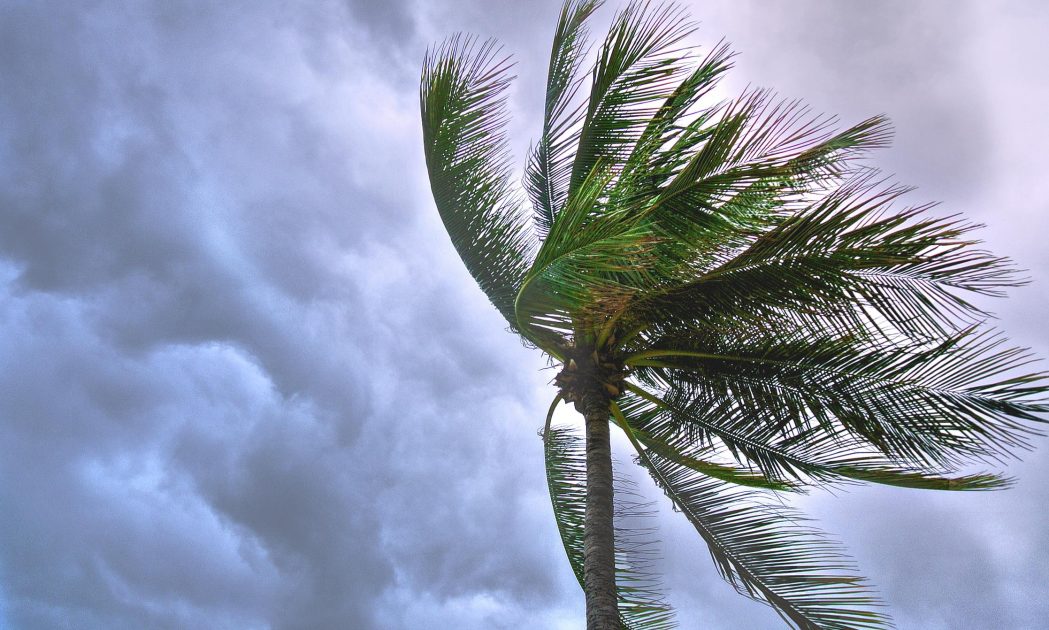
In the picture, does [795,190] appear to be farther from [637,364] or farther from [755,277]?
[637,364]

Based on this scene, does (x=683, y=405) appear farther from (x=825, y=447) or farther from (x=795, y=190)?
(x=795, y=190)

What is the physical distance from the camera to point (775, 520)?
7039 millimetres

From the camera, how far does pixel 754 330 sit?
21.3 feet

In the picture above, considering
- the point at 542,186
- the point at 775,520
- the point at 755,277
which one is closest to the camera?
the point at 755,277

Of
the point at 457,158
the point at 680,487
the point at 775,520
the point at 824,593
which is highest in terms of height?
the point at 457,158

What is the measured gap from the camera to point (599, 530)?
6.46m

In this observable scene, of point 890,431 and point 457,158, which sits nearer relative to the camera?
point 890,431

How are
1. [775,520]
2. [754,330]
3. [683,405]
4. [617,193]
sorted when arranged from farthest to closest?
[683,405] < [775,520] < [754,330] < [617,193]

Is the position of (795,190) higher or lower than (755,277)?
higher

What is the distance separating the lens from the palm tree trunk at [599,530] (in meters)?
5.96

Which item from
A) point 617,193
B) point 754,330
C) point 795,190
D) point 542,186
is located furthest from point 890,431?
point 542,186

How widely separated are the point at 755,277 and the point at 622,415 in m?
2.27

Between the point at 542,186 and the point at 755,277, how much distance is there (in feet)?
10.1

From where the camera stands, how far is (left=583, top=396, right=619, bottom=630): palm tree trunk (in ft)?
19.6
